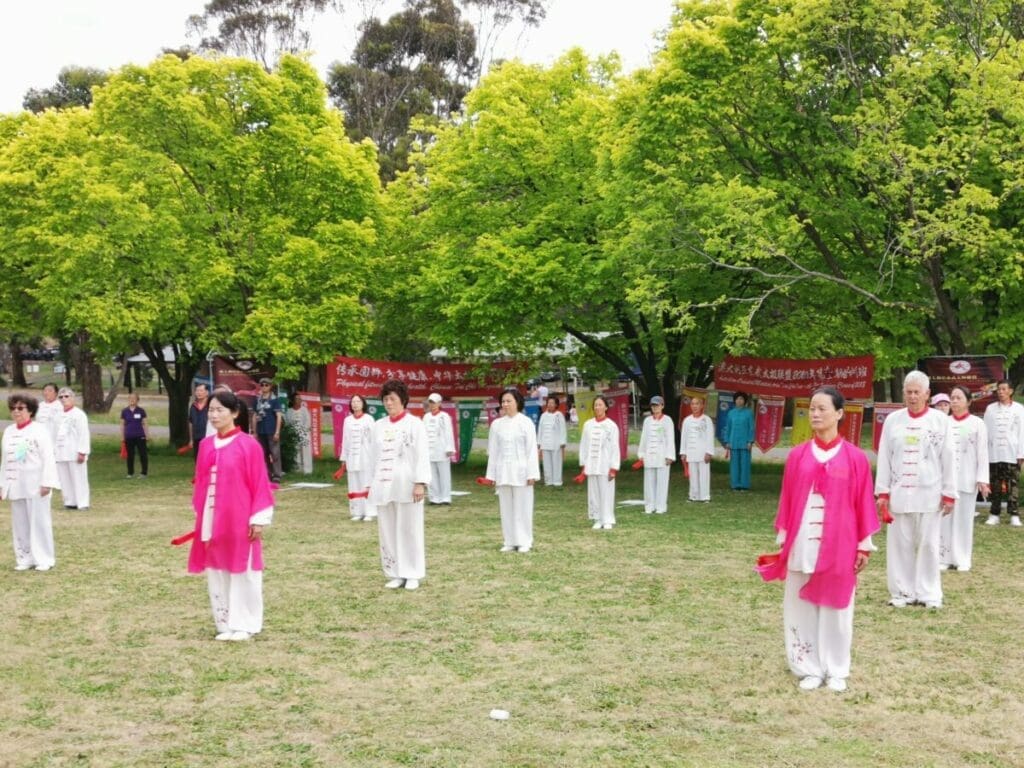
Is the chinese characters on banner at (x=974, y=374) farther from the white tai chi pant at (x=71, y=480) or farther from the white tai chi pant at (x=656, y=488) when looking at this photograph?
the white tai chi pant at (x=71, y=480)

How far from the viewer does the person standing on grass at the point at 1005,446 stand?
1412cm

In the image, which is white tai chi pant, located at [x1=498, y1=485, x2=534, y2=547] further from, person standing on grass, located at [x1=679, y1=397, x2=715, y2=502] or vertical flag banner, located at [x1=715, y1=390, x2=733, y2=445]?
vertical flag banner, located at [x1=715, y1=390, x2=733, y2=445]

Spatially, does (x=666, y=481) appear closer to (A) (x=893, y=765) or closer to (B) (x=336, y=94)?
(A) (x=893, y=765)

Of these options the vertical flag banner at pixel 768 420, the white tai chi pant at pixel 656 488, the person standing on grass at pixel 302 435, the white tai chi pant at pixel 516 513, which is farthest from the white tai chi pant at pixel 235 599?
the person standing on grass at pixel 302 435

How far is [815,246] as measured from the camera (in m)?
17.7

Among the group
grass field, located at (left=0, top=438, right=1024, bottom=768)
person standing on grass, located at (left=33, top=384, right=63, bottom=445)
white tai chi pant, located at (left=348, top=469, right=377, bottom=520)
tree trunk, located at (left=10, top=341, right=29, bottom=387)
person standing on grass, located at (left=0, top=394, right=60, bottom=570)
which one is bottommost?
grass field, located at (left=0, top=438, right=1024, bottom=768)

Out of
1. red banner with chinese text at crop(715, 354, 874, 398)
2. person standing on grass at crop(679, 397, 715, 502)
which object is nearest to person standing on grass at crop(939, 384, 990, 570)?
person standing on grass at crop(679, 397, 715, 502)

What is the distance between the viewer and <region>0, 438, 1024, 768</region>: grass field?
5.51 metres

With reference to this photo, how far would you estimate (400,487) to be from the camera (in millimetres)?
9648

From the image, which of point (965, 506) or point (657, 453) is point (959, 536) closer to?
point (965, 506)

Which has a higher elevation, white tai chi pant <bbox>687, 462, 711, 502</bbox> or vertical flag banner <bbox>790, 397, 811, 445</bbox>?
vertical flag banner <bbox>790, 397, 811, 445</bbox>

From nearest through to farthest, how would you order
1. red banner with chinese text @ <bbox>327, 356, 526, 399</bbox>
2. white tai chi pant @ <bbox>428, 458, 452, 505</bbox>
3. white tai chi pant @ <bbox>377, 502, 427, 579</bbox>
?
white tai chi pant @ <bbox>377, 502, 427, 579</bbox> < white tai chi pant @ <bbox>428, 458, 452, 505</bbox> < red banner with chinese text @ <bbox>327, 356, 526, 399</bbox>

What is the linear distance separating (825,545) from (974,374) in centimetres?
1070

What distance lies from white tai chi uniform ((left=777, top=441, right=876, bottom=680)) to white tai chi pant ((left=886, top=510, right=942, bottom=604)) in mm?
2506
